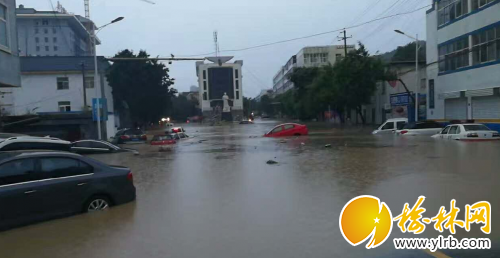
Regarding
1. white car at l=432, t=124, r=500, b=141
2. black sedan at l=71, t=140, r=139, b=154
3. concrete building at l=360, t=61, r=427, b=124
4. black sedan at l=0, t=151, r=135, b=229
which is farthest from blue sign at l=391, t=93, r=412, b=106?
black sedan at l=0, t=151, r=135, b=229

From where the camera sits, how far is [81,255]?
19.6ft

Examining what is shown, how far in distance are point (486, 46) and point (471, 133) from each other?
8.93 metres

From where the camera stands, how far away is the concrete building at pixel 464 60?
2946 cm

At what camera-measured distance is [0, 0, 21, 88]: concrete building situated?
59.5 feet

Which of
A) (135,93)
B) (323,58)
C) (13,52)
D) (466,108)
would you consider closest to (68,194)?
(13,52)

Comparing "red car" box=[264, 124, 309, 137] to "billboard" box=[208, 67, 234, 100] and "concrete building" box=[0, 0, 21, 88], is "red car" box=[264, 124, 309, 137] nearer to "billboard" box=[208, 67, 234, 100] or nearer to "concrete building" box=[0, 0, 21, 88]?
"concrete building" box=[0, 0, 21, 88]

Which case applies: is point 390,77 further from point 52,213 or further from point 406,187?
point 52,213

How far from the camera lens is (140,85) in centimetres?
→ 5509

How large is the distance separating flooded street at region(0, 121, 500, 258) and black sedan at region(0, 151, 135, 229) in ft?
0.82

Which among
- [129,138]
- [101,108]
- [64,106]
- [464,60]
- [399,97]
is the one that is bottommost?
[129,138]

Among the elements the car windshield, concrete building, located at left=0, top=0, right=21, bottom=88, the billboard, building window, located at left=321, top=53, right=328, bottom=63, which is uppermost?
building window, located at left=321, top=53, right=328, bottom=63

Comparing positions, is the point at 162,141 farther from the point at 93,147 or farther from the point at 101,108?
the point at 93,147

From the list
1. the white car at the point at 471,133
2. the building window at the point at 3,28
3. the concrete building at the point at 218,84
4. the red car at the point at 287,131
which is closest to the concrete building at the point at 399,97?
the red car at the point at 287,131

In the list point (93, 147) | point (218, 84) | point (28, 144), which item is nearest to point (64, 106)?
point (93, 147)
